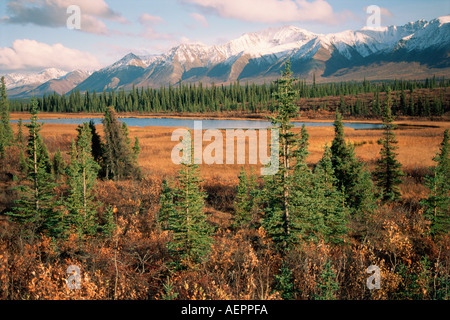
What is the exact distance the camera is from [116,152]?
3781 centimetres

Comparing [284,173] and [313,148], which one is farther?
[313,148]

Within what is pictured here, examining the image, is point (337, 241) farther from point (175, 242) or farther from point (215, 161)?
point (215, 161)

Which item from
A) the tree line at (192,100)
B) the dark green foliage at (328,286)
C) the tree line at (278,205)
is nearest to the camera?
the dark green foliage at (328,286)

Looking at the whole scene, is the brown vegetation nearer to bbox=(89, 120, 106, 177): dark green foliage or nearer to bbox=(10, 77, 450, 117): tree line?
bbox=(89, 120, 106, 177): dark green foliage

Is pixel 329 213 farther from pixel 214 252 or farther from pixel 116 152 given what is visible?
pixel 116 152

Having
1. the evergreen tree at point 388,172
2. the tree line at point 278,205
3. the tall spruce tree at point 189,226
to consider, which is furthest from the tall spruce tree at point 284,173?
the evergreen tree at point 388,172

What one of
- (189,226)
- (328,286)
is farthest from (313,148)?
(328,286)

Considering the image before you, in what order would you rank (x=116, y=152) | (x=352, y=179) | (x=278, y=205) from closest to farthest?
1. (x=278, y=205)
2. (x=352, y=179)
3. (x=116, y=152)

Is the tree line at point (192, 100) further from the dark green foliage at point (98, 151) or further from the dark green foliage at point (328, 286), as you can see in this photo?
the dark green foliage at point (328, 286)

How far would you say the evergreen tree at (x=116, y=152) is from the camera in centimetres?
3684

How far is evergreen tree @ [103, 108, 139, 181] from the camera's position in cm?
3684

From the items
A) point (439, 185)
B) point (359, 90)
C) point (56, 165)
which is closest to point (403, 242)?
point (439, 185)

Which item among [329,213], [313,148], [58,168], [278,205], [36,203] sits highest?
[313,148]

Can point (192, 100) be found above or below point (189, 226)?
above
